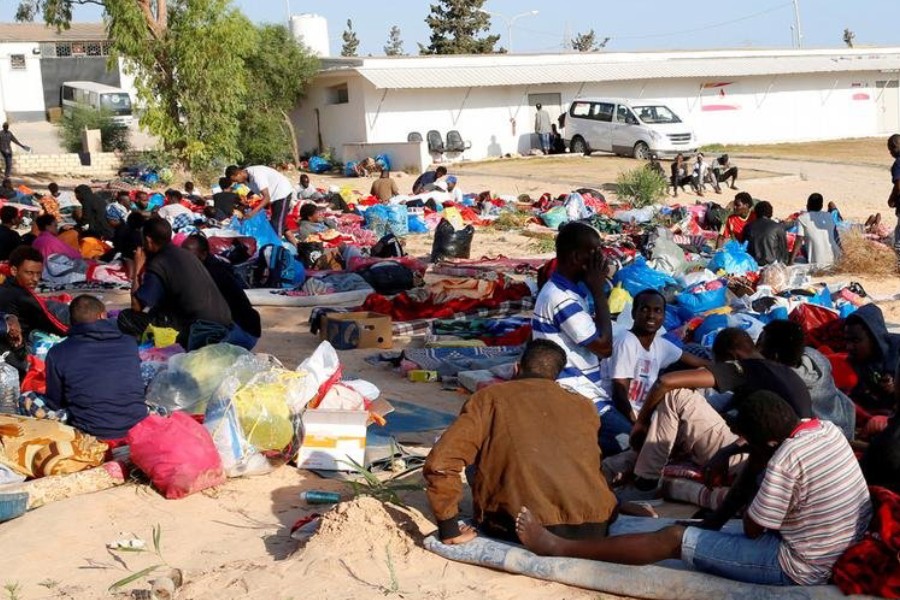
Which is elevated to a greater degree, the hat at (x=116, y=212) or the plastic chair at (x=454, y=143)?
the plastic chair at (x=454, y=143)

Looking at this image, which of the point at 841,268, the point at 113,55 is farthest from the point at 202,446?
the point at 113,55

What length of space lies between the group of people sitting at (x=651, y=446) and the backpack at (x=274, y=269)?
22.4 ft

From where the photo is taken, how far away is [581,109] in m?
30.4

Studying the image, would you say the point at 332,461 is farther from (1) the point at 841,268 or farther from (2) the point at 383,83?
(2) the point at 383,83

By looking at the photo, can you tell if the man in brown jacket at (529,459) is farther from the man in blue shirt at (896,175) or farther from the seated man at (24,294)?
the man in blue shirt at (896,175)

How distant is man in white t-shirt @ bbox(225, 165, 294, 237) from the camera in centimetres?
1453

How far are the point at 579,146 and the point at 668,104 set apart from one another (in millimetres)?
5295

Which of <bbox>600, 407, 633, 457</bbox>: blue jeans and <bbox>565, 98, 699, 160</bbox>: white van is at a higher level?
<bbox>565, 98, 699, 160</bbox>: white van

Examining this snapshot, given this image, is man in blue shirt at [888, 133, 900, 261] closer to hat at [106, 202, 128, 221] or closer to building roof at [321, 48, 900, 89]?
hat at [106, 202, 128, 221]

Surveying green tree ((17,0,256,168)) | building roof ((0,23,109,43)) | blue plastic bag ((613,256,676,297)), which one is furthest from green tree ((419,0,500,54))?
blue plastic bag ((613,256,676,297))

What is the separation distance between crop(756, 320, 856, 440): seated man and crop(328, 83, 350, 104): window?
26406 mm

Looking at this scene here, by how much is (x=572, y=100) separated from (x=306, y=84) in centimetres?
768

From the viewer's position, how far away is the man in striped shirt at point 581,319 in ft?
19.7

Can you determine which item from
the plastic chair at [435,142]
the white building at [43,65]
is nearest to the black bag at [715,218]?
the plastic chair at [435,142]
